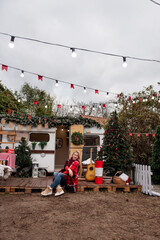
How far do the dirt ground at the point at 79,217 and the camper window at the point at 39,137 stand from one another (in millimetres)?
3864

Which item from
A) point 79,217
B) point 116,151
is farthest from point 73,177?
point 116,151

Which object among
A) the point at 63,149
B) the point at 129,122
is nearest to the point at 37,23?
the point at 129,122

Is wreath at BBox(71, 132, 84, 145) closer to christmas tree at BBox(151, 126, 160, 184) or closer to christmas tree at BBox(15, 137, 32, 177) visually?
christmas tree at BBox(15, 137, 32, 177)

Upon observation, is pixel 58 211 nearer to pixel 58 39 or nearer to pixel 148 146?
pixel 58 39

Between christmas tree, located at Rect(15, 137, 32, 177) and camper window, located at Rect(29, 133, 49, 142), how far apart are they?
2.48 ft

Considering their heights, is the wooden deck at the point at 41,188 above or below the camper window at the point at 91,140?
below

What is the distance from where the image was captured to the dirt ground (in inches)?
90.0

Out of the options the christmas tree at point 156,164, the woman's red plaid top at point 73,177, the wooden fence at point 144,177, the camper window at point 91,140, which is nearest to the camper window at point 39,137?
the camper window at point 91,140

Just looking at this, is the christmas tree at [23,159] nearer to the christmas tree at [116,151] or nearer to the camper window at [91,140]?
the camper window at [91,140]

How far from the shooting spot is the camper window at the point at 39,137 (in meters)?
8.12

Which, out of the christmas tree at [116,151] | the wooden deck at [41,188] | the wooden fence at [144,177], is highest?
the christmas tree at [116,151]

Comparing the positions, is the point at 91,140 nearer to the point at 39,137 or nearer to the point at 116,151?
the point at 39,137

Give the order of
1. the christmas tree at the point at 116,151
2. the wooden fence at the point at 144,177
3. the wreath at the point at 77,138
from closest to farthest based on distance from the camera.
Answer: the wooden fence at the point at 144,177 → the christmas tree at the point at 116,151 → the wreath at the point at 77,138

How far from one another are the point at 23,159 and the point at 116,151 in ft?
12.5
